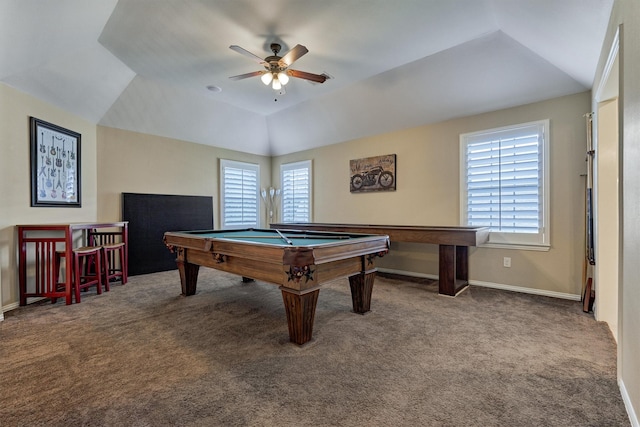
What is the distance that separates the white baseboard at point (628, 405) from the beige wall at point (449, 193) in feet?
7.02

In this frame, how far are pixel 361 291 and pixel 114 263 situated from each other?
3.99m

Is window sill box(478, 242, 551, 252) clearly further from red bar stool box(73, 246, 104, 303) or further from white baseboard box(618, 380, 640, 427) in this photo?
red bar stool box(73, 246, 104, 303)

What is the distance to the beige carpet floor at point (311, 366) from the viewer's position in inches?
60.5

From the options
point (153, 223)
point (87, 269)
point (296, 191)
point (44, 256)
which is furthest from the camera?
point (296, 191)

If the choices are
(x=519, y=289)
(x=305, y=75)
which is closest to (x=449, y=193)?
(x=519, y=289)

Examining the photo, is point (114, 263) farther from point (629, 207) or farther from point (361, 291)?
point (629, 207)

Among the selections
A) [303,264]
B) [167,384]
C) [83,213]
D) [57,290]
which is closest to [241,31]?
[303,264]

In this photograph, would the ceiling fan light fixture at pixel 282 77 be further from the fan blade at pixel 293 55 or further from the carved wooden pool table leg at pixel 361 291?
the carved wooden pool table leg at pixel 361 291

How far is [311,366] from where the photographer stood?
2.00 m

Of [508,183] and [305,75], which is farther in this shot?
[508,183]

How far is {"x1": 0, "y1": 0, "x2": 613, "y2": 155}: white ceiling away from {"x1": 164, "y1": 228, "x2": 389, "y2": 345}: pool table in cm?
213

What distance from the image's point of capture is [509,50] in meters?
3.23

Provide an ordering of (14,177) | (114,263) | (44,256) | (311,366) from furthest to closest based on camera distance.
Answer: (114,263) → (44,256) → (14,177) → (311,366)

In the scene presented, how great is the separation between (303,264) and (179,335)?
130 cm
